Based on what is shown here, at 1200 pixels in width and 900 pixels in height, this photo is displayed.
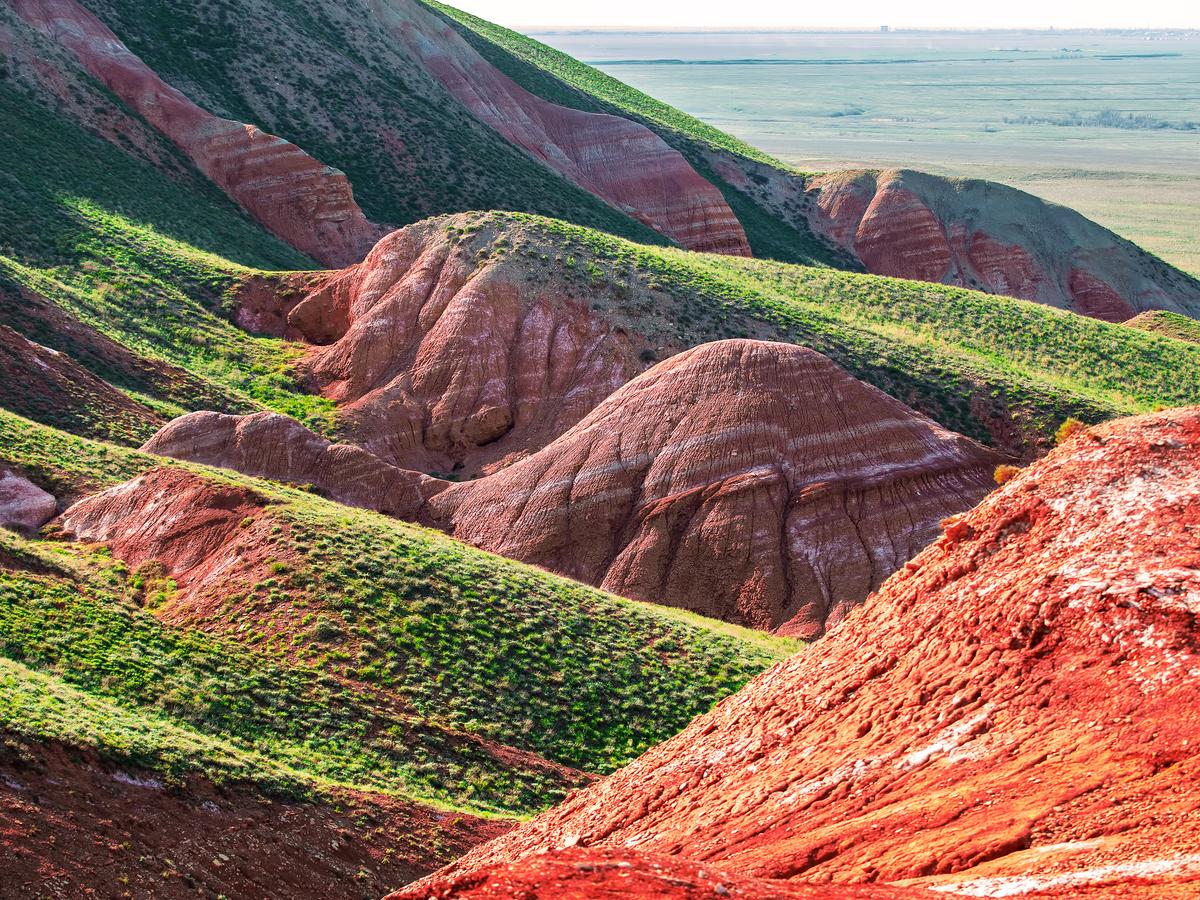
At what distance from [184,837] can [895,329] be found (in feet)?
146

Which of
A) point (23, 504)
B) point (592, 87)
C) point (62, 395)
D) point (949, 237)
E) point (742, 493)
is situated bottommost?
point (23, 504)

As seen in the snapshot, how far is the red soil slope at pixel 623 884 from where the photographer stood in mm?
11648

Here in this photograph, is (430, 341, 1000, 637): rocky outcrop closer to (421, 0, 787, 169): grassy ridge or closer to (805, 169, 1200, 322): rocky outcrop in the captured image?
(805, 169, 1200, 322): rocky outcrop

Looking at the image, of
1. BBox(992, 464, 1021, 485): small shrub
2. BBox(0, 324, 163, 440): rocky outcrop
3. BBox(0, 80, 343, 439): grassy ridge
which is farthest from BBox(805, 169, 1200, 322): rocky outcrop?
BBox(992, 464, 1021, 485): small shrub

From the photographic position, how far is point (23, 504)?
32.1 m

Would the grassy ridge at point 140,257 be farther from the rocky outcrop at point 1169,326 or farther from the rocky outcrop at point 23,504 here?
the rocky outcrop at point 1169,326

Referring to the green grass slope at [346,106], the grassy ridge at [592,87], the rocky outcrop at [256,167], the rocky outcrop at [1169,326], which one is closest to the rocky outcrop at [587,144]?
the green grass slope at [346,106]

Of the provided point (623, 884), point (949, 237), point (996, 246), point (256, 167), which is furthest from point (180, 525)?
point (996, 246)

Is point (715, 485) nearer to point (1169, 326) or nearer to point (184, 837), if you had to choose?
point (184, 837)

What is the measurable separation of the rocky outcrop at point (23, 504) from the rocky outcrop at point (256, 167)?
124ft

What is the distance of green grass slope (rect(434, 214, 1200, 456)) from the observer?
47688 mm

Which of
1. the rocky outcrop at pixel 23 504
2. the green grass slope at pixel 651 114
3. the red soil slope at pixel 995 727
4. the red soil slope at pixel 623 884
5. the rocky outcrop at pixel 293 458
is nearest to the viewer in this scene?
the red soil slope at pixel 623 884

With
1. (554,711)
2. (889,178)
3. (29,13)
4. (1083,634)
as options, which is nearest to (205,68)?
(29,13)

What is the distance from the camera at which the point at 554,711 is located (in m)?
Result: 27.2
